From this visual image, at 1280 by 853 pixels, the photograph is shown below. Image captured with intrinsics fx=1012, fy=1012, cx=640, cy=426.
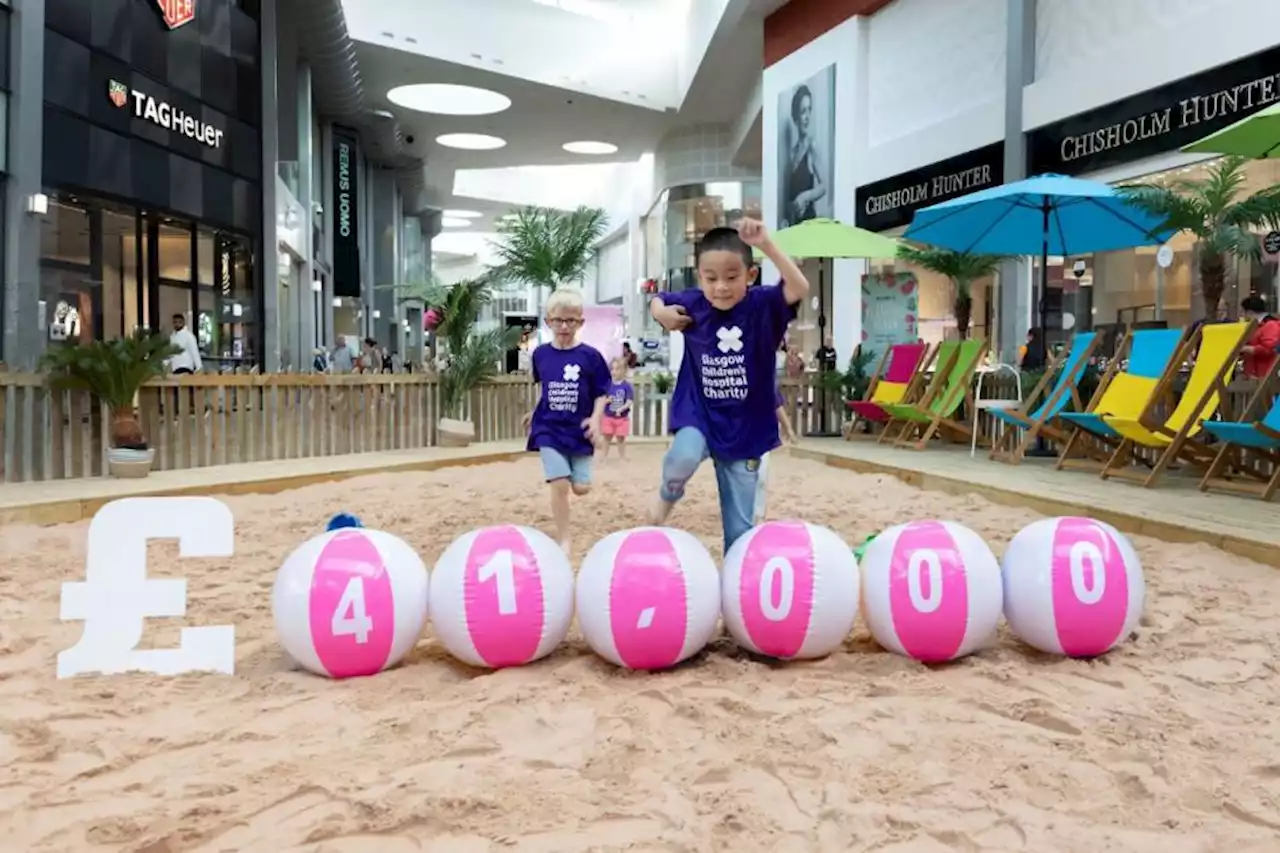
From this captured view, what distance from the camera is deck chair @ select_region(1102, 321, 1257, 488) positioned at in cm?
616

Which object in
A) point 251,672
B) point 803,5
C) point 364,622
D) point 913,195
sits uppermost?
point 803,5

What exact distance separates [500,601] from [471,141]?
2636cm

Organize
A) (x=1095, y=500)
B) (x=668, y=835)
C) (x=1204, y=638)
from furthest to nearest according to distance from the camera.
Answer: (x=1095, y=500) → (x=1204, y=638) → (x=668, y=835)

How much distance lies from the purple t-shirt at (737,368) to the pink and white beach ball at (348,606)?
1.26 m

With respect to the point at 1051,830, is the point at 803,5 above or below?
above

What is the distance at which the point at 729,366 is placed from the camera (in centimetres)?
367

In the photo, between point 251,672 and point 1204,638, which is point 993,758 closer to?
point 1204,638

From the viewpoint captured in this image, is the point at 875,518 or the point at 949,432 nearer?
the point at 875,518

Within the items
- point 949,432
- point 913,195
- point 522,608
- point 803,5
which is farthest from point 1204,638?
point 803,5

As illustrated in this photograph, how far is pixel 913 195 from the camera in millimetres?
13805

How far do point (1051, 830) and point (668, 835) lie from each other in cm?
73

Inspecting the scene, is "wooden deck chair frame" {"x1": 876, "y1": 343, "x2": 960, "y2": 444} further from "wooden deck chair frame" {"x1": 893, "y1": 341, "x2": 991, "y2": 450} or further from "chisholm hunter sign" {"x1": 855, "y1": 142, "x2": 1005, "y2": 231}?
"chisholm hunter sign" {"x1": 855, "y1": 142, "x2": 1005, "y2": 231}

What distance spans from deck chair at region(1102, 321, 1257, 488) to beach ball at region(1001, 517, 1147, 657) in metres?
3.37

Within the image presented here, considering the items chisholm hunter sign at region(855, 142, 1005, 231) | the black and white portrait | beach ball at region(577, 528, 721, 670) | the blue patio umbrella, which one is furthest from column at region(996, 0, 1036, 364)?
beach ball at region(577, 528, 721, 670)
